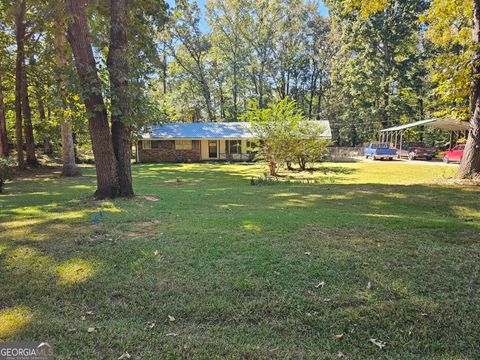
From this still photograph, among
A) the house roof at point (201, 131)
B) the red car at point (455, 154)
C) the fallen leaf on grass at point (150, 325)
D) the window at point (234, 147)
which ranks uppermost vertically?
the house roof at point (201, 131)

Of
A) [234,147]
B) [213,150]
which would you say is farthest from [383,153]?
[213,150]

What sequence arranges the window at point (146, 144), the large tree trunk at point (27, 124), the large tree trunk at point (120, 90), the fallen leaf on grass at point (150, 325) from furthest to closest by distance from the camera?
the window at point (146, 144) → the large tree trunk at point (27, 124) → the large tree trunk at point (120, 90) → the fallen leaf on grass at point (150, 325)

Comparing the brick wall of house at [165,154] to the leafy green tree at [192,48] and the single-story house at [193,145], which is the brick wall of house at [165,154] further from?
the leafy green tree at [192,48]

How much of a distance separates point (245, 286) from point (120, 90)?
5798 millimetres

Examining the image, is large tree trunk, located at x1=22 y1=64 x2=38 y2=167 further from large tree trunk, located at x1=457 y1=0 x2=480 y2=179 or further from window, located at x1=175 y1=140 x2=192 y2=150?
large tree trunk, located at x1=457 y1=0 x2=480 y2=179

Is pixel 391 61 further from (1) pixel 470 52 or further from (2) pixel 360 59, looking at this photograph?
(1) pixel 470 52

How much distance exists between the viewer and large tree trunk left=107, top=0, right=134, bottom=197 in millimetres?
7344

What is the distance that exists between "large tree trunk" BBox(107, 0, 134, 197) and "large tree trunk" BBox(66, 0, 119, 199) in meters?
0.26

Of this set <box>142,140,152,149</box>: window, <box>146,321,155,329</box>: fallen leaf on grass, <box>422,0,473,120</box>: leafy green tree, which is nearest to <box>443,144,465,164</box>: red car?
<box>422,0,473,120</box>: leafy green tree

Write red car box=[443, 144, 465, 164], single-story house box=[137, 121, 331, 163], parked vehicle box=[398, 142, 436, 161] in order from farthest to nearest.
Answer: single-story house box=[137, 121, 331, 163]
parked vehicle box=[398, 142, 436, 161]
red car box=[443, 144, 465, 164]

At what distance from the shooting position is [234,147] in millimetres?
29766

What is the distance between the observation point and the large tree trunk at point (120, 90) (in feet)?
24.1

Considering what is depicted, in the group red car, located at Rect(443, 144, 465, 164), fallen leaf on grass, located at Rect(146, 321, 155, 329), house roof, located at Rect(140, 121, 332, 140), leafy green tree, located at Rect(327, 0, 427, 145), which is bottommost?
fallen leaf on grass, located at Rect(146, 321, 155, 329)

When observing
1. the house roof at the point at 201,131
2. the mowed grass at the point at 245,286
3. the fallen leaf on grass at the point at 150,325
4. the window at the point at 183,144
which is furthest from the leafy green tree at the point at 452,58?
the window at the point at 183,144
